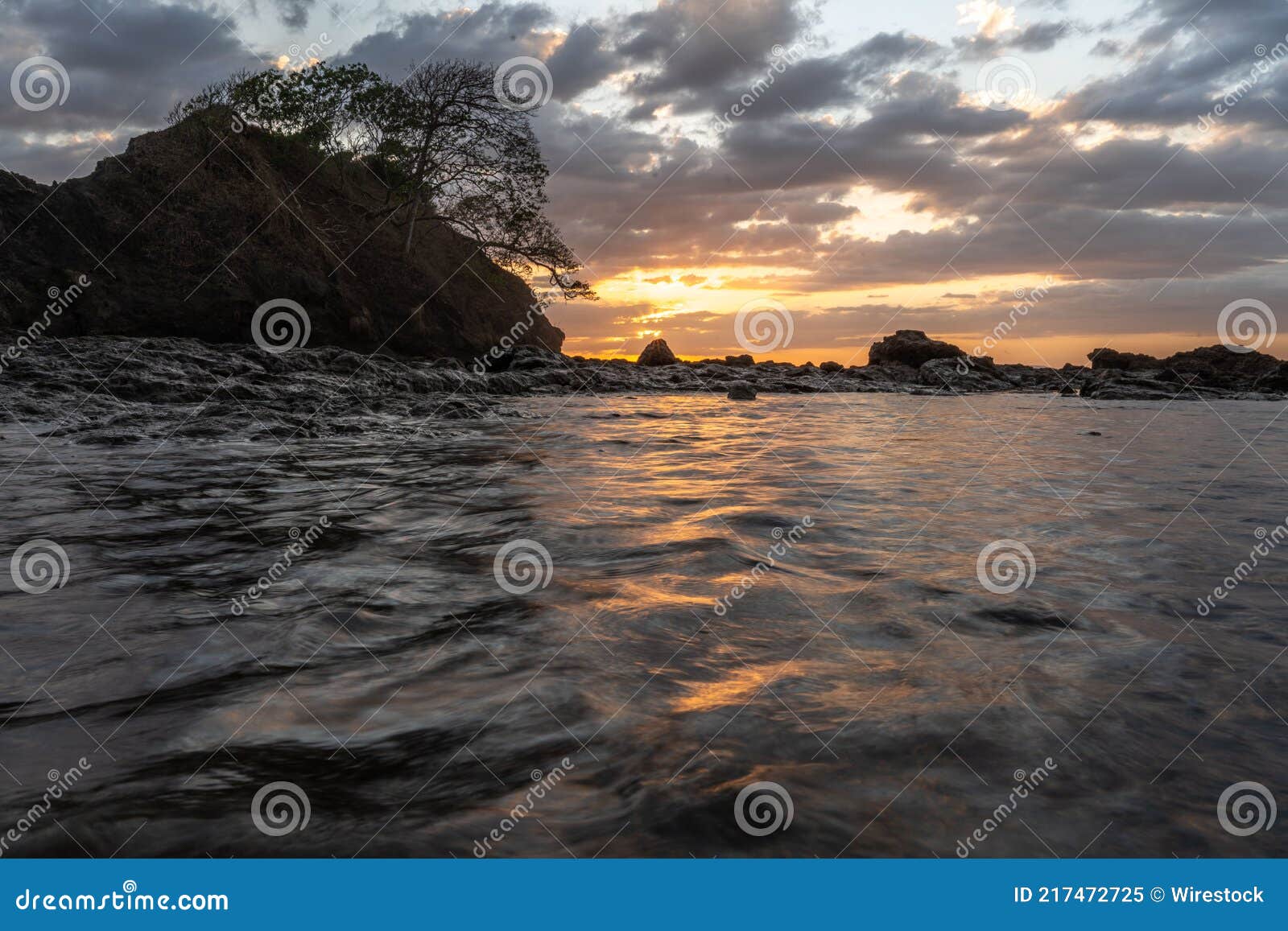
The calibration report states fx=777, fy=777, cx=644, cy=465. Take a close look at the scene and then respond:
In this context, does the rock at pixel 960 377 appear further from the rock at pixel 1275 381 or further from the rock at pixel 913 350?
the rock at pixel 1275 381

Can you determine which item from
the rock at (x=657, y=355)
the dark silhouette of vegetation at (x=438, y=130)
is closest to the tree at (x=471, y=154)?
the dark silhouette of vegetation at (x=438, y=130)

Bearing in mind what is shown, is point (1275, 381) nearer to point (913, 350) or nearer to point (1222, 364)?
point (1222, 364)

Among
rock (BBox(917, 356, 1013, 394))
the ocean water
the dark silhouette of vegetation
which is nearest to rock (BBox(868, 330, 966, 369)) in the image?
rock (BBox(917, 356, 1013, 394))

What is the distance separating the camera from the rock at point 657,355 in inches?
1890

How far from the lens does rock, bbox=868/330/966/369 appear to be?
165 ft

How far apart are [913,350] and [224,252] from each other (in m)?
40.4

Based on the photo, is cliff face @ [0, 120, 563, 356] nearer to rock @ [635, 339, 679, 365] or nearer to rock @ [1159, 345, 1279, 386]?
rock @ [635, 339, 679, 365]

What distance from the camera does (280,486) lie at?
23.2 feet

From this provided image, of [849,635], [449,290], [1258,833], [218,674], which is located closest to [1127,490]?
[849,635]

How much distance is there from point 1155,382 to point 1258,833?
41.2m

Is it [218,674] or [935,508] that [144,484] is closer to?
[218,674]

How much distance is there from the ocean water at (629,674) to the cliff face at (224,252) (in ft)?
47.5

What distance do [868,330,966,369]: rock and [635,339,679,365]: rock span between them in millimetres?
14846

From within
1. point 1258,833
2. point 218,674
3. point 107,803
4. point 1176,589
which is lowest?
point 107,803
